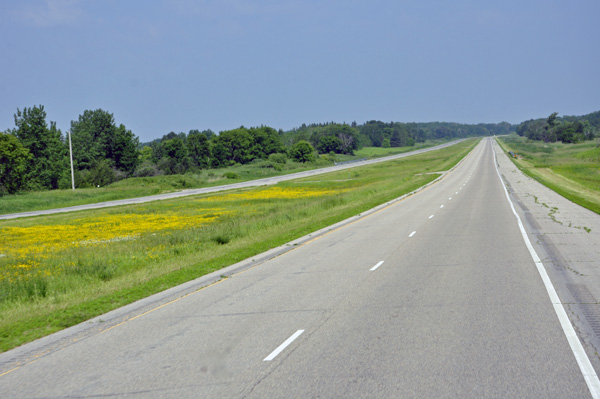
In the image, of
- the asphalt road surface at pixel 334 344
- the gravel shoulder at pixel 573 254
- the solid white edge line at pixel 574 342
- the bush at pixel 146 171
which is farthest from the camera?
the bush at pixel 146 171

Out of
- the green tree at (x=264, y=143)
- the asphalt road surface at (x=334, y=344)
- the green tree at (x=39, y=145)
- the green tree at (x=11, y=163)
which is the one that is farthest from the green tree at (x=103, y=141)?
the asphalt road surface at (x=334, y=344)

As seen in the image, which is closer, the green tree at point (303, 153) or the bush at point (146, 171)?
the bush at point (146, 171)

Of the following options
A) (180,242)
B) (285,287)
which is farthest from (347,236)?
(285,287)

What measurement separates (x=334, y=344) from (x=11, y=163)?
84.3 m

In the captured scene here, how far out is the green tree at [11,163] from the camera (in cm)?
7831

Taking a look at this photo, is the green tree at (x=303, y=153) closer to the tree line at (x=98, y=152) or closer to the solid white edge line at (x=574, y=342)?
the tree line at (x=98, y=152)

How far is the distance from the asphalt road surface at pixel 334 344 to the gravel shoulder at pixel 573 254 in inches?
15.1

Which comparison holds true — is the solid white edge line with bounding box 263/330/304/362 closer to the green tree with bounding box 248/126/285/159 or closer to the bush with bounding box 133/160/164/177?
the bush with bounding box 133/160/164/177

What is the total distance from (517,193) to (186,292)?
34328 mm

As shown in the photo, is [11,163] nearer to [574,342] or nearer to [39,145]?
[39,145]

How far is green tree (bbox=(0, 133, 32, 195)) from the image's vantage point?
78312 mm

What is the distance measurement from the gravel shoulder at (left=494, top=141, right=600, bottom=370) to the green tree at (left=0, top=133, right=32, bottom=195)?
2865 inches

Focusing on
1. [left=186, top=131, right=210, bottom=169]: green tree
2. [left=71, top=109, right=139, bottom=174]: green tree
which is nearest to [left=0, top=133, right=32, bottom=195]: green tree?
[left=71, top=109, right=139, bottom=174]: green tree

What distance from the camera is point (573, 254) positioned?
14773mm
